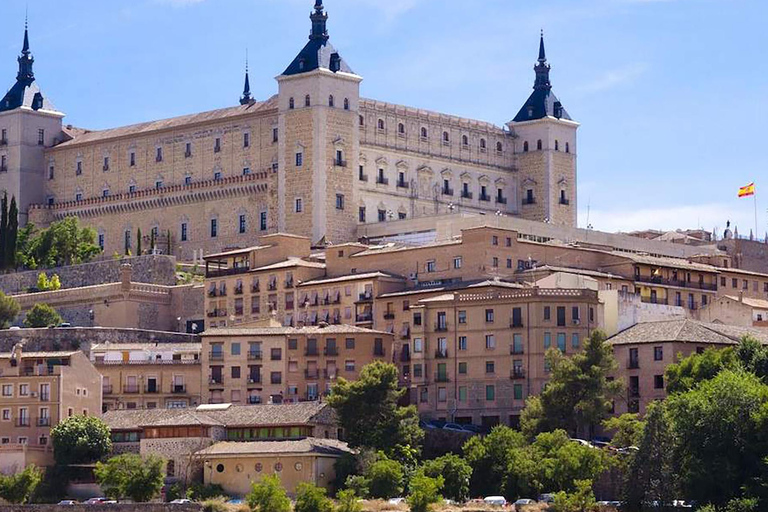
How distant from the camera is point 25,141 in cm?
13725

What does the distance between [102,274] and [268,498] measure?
4502cm

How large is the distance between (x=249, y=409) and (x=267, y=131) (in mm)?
41543

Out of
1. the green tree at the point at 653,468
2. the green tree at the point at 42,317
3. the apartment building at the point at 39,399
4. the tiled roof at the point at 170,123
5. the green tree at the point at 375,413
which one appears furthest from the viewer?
the tiled roof at the point at 170,123

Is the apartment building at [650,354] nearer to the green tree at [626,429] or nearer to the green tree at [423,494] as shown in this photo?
the green tree at [626,429]

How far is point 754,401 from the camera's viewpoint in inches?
2876

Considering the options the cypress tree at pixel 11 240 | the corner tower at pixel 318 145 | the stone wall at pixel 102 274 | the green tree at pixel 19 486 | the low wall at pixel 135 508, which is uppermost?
the corner tower at pixel 318 145

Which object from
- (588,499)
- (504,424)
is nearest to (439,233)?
(504,424)

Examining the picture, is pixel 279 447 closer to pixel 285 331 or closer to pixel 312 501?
pixel 312 501

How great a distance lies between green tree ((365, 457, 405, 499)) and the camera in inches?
2985

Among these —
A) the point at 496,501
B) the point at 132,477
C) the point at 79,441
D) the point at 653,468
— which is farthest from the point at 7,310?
the point at 653,468

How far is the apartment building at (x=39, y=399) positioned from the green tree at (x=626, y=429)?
20332 mm

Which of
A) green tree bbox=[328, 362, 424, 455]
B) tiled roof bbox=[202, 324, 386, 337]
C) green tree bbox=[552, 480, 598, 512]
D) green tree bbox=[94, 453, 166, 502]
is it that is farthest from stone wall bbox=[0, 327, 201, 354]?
green tree bbox=[552, 480, 598, 512]

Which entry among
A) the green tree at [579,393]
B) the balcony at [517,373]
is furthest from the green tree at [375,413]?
the balcony at [517,373]

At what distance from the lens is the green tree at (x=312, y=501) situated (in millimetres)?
73750
